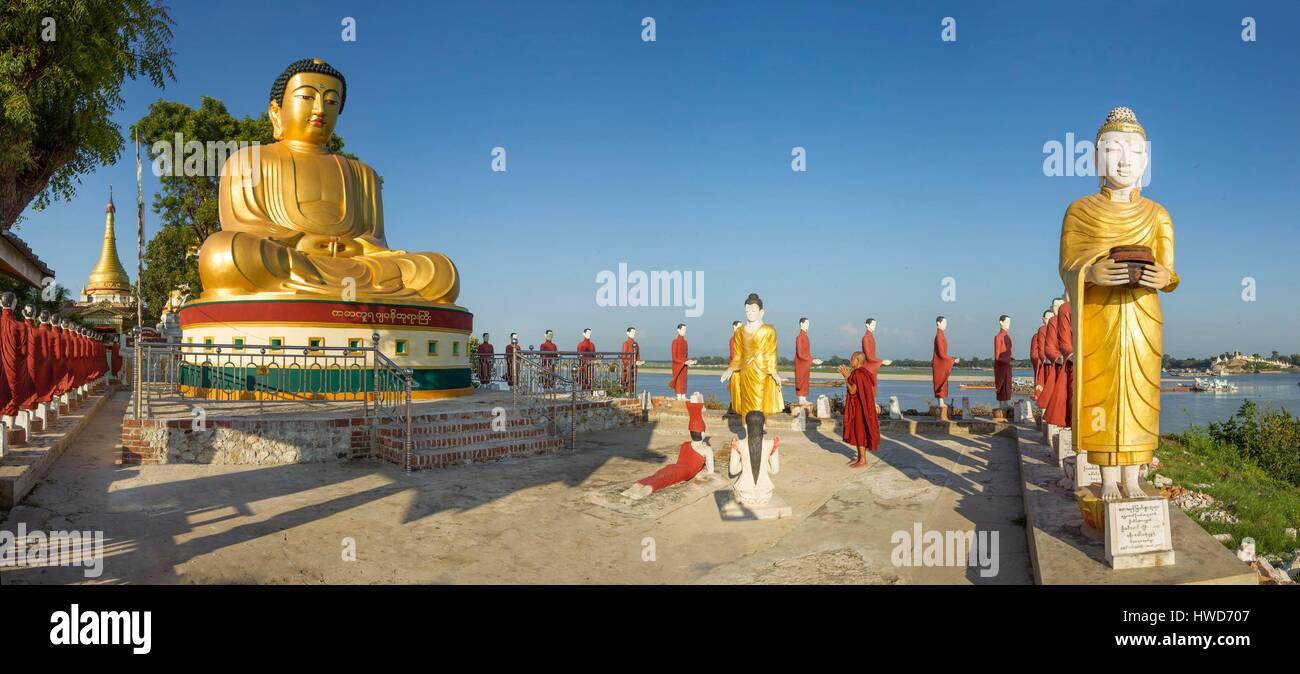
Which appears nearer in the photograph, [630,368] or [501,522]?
[501,522]

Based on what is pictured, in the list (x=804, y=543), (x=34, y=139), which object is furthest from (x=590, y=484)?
(x=34, y=139)

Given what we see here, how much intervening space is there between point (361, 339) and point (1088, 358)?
36.7ft

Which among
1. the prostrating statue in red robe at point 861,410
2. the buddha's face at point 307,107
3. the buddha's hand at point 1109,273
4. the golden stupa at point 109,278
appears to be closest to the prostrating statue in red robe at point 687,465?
the prostrating statue in red robe at point 861,410

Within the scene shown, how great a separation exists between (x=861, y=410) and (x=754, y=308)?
2.89 meters

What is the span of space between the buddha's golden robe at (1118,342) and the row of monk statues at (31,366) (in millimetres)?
10059

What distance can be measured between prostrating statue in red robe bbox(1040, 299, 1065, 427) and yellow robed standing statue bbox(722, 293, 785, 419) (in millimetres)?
4029

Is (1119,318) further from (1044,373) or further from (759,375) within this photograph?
(1044,373)

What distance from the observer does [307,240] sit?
13.1 meters

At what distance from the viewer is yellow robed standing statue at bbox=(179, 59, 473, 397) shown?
11555 millimetres

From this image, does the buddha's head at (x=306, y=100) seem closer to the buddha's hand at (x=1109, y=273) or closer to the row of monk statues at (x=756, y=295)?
the row of monk statues at (x=756, y=295)

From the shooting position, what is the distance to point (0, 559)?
14.9 ft

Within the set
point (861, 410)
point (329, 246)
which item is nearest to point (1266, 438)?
point (861, 410)

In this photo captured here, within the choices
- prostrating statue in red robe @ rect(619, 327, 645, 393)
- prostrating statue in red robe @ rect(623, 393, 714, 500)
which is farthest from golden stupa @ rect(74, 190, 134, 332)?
prostrating statue in red robe @ rect(623, 393, 714, 500)

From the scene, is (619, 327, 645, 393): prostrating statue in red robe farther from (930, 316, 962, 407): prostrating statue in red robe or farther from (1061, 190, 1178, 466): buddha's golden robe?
(1061, 190, 1178, 466): buddha's golden robe
